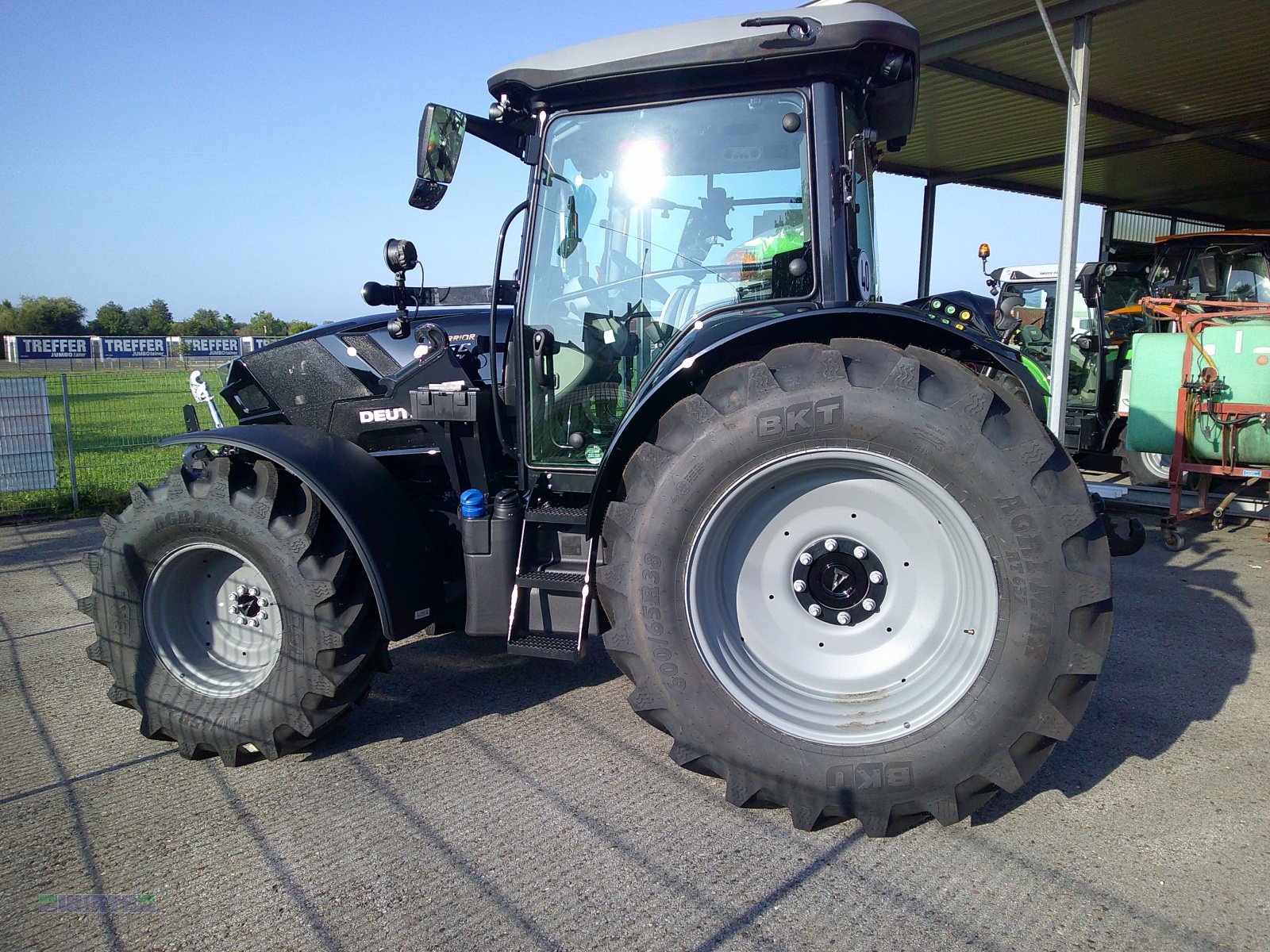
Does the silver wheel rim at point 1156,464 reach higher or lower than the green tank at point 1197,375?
lower

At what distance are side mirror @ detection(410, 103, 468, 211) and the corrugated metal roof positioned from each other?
641cm

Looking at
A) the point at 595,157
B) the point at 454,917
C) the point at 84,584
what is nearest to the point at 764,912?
the point at 454,917

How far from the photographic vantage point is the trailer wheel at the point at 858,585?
243cm

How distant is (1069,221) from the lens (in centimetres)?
738

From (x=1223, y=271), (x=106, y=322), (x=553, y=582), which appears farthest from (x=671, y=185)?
(x=106, y=322)

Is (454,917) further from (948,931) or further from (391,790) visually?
(948,931)

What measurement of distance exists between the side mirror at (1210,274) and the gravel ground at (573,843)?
6.98m

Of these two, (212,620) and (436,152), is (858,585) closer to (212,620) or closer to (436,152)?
(436,152)

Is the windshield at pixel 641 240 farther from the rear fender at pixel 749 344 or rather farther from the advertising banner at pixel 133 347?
the advertising banner at pixel 133 347

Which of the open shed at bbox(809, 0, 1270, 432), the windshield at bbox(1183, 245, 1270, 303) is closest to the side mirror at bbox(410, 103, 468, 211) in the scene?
the open shed at bbox(809, 0, 1270, 432)

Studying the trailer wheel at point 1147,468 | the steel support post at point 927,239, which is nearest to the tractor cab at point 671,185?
the trailer wheel at point 1147,468

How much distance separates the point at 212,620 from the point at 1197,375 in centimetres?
708

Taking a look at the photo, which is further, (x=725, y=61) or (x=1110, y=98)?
(x=1110, y=98)

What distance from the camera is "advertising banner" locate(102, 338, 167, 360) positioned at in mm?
39562
